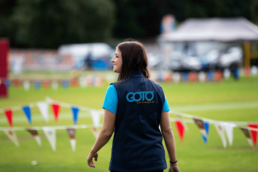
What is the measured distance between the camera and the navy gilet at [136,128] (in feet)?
9.63

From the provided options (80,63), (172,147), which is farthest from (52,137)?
(80,63)

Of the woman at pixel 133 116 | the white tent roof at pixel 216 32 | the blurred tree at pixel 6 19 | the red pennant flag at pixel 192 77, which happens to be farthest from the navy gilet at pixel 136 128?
the blurred tree at pixel 6 19

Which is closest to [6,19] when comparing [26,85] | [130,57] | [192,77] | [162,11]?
[162,11]

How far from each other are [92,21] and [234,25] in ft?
90.3

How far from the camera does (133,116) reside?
9.69 ft

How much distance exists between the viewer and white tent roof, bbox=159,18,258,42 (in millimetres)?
28906

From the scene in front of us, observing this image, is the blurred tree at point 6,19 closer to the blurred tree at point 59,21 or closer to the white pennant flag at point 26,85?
the blurred tree at point 59,21

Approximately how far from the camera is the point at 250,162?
6301 mm

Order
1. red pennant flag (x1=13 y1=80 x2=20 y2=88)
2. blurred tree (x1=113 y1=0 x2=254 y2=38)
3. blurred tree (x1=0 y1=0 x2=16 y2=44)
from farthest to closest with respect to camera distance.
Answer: blurred tree (x1=113 y1=0 x2=254 y2=38)
blurred tree (x1=0 y1=0 x2=16 y2=44)
red pennant flag (x1=13 y1=80 x2=20 y2=88)

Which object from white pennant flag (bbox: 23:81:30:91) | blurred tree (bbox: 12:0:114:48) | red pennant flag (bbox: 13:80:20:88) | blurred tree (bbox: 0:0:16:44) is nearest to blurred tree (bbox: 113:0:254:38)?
blurred tree (bbox: 12:0:114:48)

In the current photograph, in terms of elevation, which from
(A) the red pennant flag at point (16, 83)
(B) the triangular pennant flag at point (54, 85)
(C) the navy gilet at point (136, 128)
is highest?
(C) the navy gilet at point (136, 128)

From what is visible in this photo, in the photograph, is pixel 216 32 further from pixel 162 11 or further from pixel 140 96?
pixel 162 11

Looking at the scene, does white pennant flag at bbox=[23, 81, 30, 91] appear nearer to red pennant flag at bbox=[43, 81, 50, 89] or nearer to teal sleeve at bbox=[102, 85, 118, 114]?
red pennant flag at bbox=[43, 81, 50, 89]

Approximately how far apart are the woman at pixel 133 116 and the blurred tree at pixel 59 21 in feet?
158
